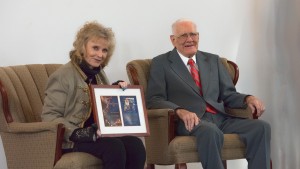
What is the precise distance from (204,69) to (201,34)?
95cm

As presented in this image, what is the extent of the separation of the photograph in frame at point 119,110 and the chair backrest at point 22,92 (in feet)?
1.72

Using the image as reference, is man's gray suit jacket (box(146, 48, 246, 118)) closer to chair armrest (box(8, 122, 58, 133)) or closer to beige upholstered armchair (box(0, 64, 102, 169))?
beige upholstered armchair (box(0, 64, 102, 169))

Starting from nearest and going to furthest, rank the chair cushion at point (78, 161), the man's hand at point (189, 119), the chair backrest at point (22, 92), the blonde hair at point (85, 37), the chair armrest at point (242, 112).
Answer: the chair cushion at point (78, 161) < the chair backrest at point (22, 92) < the blonde hair at point (85, 37) < the man's hand at point (189, 119) < the chair armrest at point (242, 112)

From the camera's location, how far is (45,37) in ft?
15.9

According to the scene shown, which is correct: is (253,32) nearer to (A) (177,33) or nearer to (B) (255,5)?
(B) (255,5)

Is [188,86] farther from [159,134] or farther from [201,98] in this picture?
[159,134]

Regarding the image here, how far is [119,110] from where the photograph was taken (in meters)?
3.86

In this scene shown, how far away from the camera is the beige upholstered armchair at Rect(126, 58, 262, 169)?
13.3 ft

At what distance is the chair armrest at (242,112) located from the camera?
4531mm

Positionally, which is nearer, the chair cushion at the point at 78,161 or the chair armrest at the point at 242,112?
the chair cushion at the point at 78,161

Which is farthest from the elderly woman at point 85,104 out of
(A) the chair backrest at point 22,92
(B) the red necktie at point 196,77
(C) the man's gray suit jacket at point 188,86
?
(B) the red necktie at point 196,77

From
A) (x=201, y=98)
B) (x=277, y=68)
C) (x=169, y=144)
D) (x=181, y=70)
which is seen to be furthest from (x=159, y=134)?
(x=277, y=68)

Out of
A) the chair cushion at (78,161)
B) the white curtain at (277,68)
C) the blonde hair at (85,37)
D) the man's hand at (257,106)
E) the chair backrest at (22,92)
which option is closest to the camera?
the chair cushion at (78,161)

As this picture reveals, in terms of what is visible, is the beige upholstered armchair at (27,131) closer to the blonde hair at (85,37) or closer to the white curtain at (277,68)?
the blonde hair at (85,37)
